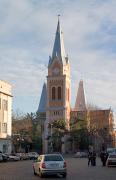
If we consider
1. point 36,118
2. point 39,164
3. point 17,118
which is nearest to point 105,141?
point 36,118

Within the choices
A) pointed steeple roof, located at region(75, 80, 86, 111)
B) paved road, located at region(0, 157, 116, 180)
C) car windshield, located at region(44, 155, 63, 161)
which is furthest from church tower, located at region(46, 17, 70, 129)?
car windshield, located at region(44, 155, 63, 161)

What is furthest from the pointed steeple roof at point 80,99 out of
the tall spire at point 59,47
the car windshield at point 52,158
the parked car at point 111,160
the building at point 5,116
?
the car windshield at point 52,158

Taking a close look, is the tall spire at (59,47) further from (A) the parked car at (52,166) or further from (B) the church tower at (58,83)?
(A) the parked car at (52,166)

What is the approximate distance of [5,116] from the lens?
87.6m

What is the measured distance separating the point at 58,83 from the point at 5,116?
6957cm

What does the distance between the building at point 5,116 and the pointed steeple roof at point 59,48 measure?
64.8 meters

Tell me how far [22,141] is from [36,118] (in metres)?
38.2

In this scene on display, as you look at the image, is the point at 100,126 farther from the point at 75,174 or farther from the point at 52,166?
the point at 52,166

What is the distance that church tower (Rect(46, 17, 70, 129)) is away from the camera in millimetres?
152875

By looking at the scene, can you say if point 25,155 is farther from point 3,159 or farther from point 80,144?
point 80,144

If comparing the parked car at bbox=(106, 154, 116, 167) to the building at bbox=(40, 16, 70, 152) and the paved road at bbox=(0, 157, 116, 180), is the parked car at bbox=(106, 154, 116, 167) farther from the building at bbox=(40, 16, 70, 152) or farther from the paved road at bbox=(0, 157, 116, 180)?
the building at bbox=(40, 16, 70, 152)

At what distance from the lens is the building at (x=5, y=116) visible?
8594 cm

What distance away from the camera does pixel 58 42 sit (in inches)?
6058

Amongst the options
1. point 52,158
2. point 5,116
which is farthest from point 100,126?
point 52,158
